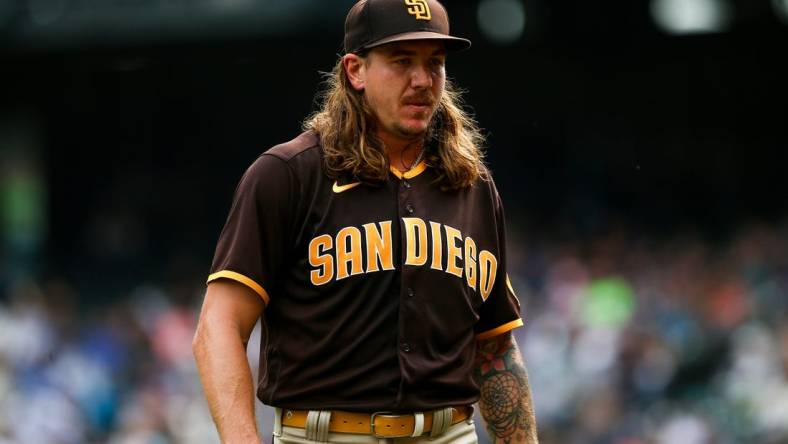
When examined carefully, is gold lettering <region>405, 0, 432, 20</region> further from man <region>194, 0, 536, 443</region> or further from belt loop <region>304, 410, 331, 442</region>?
belt loop <region>304, 410, 331, 442</region>

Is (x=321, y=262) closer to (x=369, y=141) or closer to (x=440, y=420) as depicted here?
(x=369, y=141)

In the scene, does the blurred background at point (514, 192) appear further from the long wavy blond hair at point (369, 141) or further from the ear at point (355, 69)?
the ear at point (355, 69)

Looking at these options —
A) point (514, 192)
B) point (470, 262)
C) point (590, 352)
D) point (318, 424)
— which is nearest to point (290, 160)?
point (470, 262)

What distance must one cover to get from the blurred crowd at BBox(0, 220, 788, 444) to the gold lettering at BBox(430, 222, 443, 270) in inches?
207

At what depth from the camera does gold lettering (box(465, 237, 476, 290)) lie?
3.84 meters

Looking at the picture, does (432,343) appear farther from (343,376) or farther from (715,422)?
(715,422)

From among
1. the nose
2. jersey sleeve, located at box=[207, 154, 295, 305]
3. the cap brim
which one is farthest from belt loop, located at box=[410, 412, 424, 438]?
the cap brim

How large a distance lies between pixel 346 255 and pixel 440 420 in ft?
1.70

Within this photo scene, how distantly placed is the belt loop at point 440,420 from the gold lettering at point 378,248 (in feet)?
1.36

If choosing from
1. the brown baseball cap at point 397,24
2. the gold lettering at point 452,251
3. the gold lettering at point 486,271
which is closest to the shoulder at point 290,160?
the brown baseball cap at point 397,24

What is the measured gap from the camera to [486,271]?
394 cm

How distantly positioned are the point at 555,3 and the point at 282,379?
417 inches

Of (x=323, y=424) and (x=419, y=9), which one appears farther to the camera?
(x=419, y=9)

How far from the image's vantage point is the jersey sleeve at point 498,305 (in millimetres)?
4039
